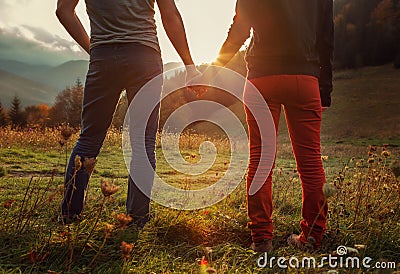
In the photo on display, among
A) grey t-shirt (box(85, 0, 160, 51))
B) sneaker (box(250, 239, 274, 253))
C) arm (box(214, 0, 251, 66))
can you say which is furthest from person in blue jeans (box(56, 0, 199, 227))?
sneaker (box(250, 239, 274, 253))

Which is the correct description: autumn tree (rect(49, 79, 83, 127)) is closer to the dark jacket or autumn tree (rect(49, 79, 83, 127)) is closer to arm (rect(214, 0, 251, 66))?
arm (rect(214, 0, 251, 66))

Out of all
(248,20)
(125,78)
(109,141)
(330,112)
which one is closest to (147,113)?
(125,78)

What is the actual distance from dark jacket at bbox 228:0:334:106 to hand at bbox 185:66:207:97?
45 cm

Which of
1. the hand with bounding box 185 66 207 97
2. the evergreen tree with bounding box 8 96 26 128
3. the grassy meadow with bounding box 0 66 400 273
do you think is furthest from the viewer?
the evergreen tree with bounding box 8 96 26 128

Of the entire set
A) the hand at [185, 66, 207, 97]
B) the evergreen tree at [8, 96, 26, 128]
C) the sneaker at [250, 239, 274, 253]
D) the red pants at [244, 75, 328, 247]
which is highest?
the evergreen tree at [8, 96, 26, 128]

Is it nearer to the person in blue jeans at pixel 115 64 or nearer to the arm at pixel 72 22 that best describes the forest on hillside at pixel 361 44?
the arm at pixel 72 22

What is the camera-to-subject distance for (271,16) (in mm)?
2461

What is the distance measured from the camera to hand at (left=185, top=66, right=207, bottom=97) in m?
2.96

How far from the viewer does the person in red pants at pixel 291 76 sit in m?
2.46

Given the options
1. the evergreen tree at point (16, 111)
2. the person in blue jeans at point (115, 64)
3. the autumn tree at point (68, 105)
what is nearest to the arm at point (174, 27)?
the person in blue jeans at point (115, 64)

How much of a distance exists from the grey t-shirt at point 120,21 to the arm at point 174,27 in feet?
0.41

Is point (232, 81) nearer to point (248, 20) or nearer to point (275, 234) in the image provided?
point (248, 20)

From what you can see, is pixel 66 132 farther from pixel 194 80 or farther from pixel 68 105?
pixel 68 105

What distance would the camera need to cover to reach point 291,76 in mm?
2504
